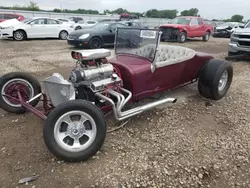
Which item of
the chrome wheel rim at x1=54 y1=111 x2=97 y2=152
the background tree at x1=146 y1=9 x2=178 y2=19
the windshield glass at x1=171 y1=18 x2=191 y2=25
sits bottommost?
the chrome wheel rim at x1=54 y1=111 x2=97 y2=152

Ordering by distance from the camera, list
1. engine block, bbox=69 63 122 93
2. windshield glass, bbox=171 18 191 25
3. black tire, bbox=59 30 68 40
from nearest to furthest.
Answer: engine block, bbox=69 63 122 93
black tire, bbox=59 30 68 40
windshield glass, bbox=171 18 191 25

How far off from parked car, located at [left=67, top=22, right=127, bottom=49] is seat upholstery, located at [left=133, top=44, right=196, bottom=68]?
6663 millimetres

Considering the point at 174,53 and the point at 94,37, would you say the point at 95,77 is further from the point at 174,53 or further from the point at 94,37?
the point at 94,37

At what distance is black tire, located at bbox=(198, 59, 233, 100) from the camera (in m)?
4.55

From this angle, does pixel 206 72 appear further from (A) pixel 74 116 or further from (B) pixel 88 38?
(B) pixel 88 38

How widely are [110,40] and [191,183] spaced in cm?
1027

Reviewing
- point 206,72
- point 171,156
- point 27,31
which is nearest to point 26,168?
point 171,156

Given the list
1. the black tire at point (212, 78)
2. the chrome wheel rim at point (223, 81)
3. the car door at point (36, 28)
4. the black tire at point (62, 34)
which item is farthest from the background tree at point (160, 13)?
the black tire at point (212, 78)

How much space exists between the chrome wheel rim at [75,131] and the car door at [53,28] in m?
13.7

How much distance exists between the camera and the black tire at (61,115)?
8.96 ft

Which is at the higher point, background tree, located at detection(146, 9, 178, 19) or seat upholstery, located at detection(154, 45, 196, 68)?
background tree, located at detection(146, 9, 178, 19)

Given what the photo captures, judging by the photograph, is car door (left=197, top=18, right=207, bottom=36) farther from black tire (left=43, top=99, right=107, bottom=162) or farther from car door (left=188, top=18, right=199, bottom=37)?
black tire (left=43, top=99, right=107, bottom=162)

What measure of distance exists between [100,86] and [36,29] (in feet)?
42.6

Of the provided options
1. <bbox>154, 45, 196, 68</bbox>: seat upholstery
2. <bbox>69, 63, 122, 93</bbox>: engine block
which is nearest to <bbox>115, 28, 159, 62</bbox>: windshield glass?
<bbox>154, 45, 196, 68</bbox>: seat upholstery
